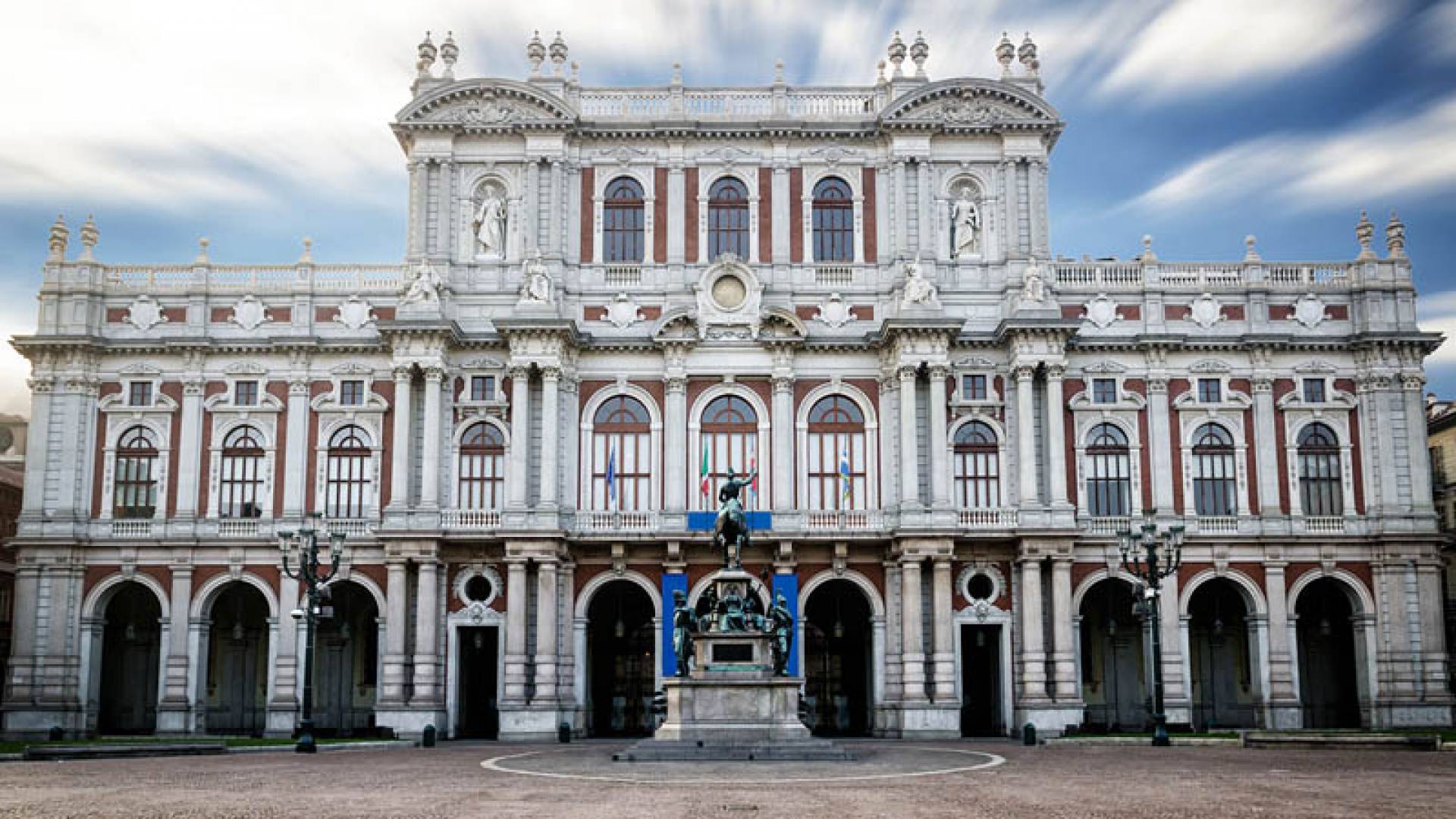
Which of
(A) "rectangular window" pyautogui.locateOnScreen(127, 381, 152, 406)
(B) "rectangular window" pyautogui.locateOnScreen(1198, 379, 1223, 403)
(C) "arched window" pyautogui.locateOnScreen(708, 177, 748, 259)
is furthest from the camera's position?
(C) "arched window" pyautogui.locateOnScreen(708, 177, 748, 259)

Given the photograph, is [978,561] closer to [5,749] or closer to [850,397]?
[850,397]

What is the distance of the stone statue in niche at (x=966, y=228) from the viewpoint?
55.1 m

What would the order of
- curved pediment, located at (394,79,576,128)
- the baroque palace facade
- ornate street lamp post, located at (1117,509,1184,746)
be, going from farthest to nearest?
curved pediment, located at (394,79,576,128) < the baroque palace facade < ornate street lamp post, located at (1117,509,1184,746)

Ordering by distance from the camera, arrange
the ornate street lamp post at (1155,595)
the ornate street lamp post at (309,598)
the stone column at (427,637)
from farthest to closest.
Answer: the stone column at (427,637)
the ornate street lamp post at (1155,595)
the ornate street lamp post at (309,598)

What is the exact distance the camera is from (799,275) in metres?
54.8

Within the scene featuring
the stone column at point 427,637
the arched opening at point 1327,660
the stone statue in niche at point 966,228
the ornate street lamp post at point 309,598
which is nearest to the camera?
the ornate street lamp post at point 309,598

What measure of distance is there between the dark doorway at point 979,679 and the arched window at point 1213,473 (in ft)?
29.9

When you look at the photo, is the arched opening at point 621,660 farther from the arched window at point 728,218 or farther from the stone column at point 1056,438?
the stone column at point 1056,438

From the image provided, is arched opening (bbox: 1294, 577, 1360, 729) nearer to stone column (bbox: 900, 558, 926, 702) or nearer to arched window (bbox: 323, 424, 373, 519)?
stone column (bbox: 900, 558, 926, 702)

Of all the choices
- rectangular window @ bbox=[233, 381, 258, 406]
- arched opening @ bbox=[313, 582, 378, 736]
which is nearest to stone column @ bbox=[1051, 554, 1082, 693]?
arched opening @ bbox=[313, 582, 378, 736]

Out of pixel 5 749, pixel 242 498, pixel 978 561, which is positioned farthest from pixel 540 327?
pixel 5 749

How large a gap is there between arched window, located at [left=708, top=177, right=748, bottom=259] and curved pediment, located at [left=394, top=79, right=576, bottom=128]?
6158 mm

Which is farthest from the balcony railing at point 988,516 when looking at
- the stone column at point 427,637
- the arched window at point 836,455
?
the stone column at point 427,637

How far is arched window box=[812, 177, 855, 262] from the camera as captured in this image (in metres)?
55.4
